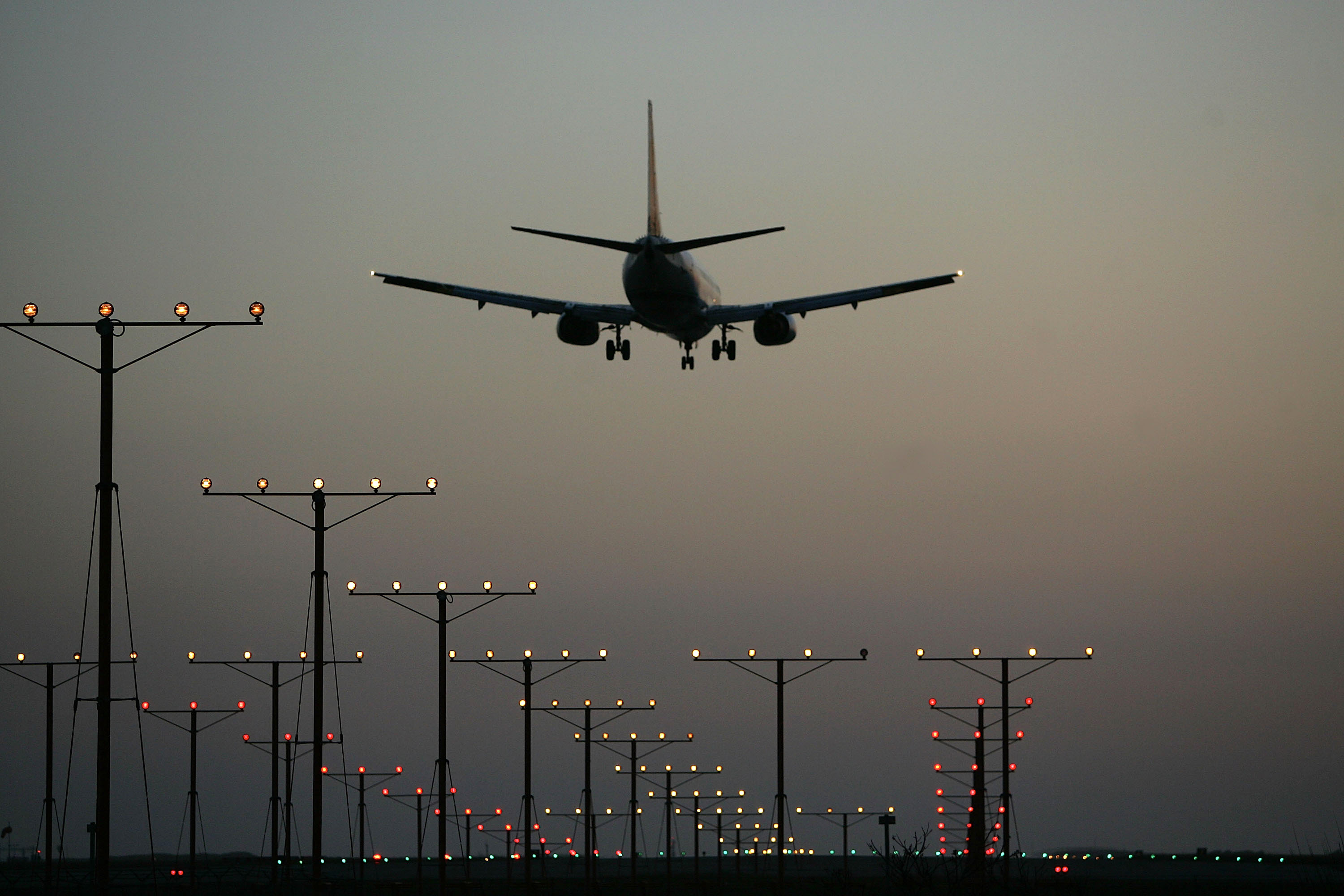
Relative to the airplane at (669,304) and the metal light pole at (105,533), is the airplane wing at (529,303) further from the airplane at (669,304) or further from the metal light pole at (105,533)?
the metal light pole at (105,533)

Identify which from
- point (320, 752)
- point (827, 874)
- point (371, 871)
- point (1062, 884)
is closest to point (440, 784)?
point (320, 752)

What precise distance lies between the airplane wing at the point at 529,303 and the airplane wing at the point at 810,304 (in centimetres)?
356

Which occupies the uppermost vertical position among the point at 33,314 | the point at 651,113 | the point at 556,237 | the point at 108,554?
the point at 651,113

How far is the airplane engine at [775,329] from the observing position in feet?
219

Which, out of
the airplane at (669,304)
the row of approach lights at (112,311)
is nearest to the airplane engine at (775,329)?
the airplane at (669,304)

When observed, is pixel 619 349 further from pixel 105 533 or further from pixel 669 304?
pixel 105 533

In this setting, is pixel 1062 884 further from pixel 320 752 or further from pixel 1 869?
pixel 1 869

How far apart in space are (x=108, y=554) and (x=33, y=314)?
4616 mm

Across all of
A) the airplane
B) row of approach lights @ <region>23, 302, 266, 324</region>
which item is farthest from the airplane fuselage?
row of approach lights @ <region>23, 302, 266, 324</region>

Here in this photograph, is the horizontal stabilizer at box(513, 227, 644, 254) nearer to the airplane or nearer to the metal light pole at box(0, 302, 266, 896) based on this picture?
the airplane

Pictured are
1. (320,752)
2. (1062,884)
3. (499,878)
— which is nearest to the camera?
(320,752)

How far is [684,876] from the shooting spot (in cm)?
12244

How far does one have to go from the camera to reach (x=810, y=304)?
69.9 m

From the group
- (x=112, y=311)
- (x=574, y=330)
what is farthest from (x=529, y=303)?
(x=112, y=311)
